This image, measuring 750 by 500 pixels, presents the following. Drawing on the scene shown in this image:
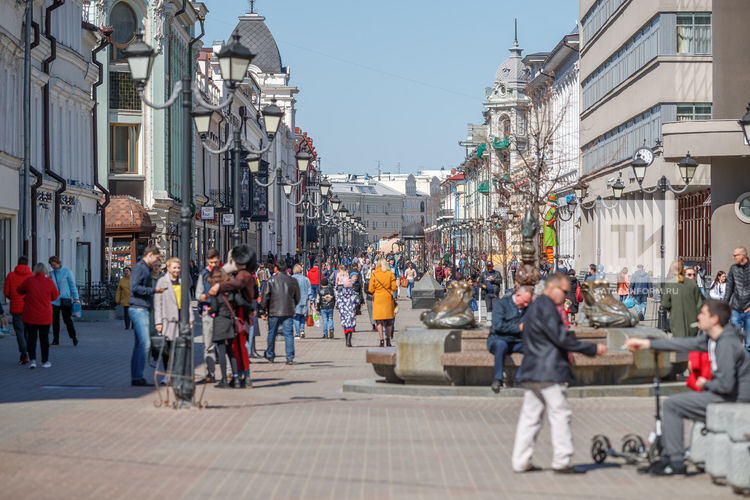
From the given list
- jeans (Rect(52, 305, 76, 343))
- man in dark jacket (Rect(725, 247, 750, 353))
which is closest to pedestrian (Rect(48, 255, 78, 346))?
jeans (Rect(52, 305, 76, 343))

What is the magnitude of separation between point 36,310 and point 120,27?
37.5m

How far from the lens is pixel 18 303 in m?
21.1

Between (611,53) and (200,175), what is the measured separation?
78.2 ft

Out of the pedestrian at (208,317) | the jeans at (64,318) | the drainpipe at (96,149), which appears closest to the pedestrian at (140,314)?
the pedestrian at (208,317)

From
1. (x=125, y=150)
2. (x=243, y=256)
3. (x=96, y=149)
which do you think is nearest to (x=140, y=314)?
(x=243, y=256)

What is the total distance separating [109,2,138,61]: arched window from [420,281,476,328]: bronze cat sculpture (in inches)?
1583

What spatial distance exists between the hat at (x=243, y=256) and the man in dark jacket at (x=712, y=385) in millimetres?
8126

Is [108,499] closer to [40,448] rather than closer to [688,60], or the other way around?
[40,448]

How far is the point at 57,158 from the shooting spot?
4019 centimetres

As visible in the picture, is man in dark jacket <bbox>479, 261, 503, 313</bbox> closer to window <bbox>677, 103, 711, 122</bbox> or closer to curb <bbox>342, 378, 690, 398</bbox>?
window <bbox>677, 103, 711, 122</bbox>

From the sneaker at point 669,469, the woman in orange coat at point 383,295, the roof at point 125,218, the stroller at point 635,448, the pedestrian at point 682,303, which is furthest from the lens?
the roof at point 125,218

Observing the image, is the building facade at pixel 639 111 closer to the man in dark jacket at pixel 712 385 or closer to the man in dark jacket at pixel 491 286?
the man in dark jacket at pixel 491 286

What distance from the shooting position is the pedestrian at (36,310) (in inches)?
782

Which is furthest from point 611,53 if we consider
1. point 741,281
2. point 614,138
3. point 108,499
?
point 108,499
